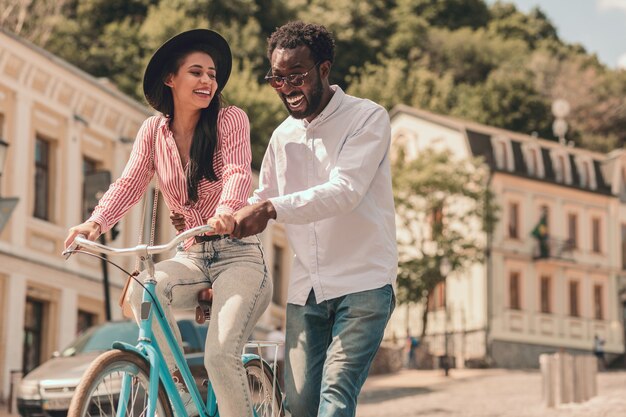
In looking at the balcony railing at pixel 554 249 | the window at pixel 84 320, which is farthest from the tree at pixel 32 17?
the window at pixel 84 320

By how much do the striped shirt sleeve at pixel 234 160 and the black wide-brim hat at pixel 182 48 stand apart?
24cm

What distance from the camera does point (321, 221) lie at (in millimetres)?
5355

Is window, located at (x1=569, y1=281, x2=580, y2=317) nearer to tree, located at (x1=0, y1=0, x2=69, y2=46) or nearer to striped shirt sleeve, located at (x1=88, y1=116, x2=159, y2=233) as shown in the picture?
tree, located at (x1=0, y1=0, x2=69, y2=46)

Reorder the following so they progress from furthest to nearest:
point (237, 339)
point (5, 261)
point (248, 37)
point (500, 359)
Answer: point (248, 37), point (500, 359), point (5, 261), point (237, 339)

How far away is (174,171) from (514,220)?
1979 inches

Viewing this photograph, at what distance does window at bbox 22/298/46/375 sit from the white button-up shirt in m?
21.3

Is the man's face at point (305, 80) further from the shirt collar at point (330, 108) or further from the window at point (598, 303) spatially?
the window at point (598, 303)

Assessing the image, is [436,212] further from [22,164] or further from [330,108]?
[330,108]

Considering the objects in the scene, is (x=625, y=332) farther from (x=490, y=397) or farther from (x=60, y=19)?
(x=490, y=397)

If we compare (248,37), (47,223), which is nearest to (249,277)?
(47,223)

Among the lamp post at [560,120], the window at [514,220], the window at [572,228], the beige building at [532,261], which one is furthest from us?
the lamp post at [560,120]

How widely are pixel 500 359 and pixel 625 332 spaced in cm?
961

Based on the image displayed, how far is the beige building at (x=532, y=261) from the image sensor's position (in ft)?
171

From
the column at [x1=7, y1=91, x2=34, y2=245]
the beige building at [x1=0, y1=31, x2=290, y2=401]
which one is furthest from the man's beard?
the column at [x1=7, y1=91, x2=34, y2=245]
